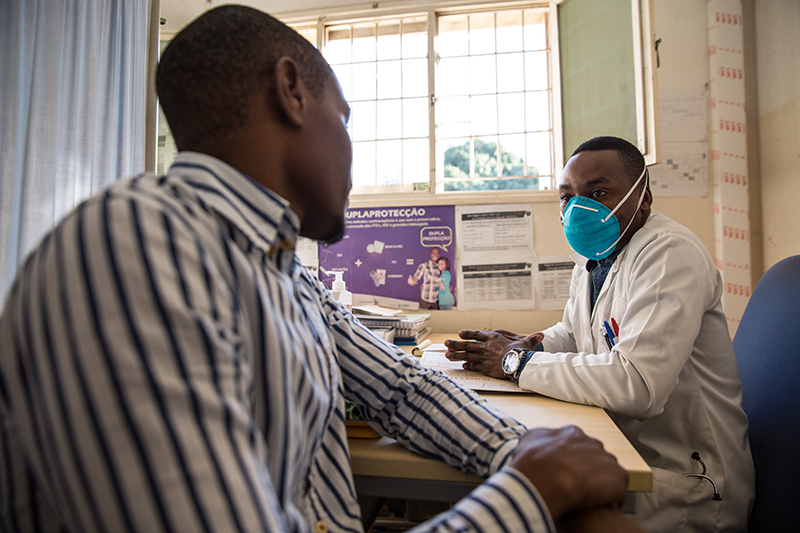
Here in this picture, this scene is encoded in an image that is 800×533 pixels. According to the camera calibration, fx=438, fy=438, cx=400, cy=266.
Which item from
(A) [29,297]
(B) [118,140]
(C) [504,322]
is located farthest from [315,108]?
(C) [504,322]

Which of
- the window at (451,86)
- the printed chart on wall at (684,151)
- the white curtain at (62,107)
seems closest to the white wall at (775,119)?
the printed chart on wall at (684,151)

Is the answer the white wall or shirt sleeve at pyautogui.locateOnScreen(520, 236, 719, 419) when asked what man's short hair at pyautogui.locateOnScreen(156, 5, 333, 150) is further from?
the white wall

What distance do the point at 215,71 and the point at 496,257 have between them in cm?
159

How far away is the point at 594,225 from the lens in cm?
129

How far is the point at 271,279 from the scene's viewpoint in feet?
1.63

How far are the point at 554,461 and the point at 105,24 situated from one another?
1.42 meters

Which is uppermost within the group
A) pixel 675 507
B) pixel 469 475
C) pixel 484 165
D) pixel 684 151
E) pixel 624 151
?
pixel 484 165

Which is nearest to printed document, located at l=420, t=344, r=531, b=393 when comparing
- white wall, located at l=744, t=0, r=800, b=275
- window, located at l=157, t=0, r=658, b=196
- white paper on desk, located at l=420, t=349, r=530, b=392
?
white paper on desk, located at l=420, t=349, r=530, b=392

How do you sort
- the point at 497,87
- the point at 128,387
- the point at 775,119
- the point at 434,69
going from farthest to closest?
the point at 497,87 → the point at 434,69 → the point at 775,119 → the point at 128,387

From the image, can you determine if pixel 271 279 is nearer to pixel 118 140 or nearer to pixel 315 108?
pixel 315 108

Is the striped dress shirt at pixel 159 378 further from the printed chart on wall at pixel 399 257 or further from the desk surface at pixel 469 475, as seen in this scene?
the printed chart on wall at pixel 399 257

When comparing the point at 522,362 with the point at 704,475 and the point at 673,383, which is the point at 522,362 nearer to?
the point at 673,383

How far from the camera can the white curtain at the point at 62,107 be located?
3.03ft

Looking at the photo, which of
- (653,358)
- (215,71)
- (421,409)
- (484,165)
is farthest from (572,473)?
(484,165)
